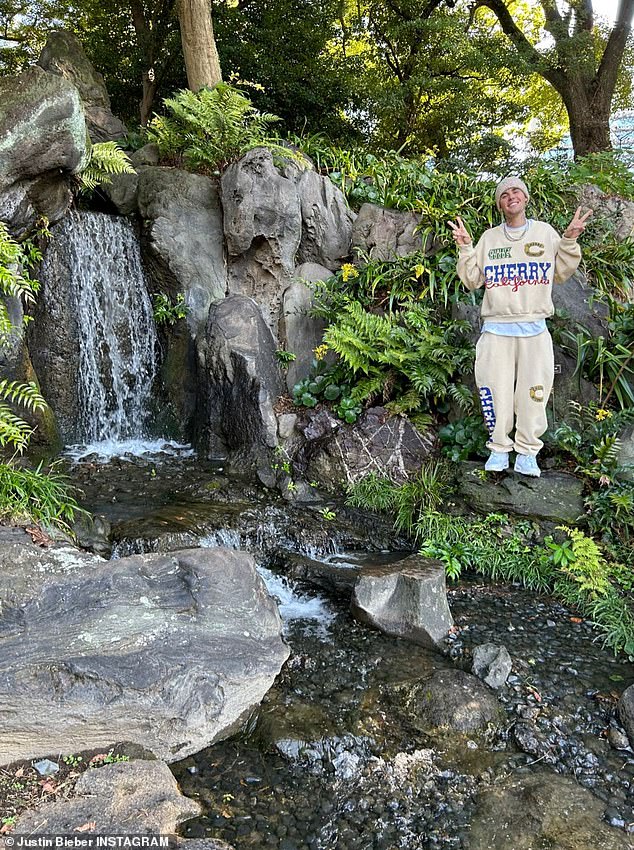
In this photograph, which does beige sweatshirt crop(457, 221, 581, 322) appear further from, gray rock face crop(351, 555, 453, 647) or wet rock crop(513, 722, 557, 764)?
wet rock crop(513, 722, 557, 764)

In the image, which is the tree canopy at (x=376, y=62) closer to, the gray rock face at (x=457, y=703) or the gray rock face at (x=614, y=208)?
the gray rock face at (x=614, y=208)

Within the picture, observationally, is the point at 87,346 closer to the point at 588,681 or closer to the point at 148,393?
the point at 148,393

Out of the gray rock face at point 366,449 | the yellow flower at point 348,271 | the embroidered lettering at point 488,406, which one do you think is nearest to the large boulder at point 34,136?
the yellow flower at point 348,271

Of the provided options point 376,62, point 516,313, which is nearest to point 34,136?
point 516,313

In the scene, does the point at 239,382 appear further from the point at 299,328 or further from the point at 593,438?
the point at 593,438

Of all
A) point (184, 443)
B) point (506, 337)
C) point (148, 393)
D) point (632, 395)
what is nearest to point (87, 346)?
point (148, 393)

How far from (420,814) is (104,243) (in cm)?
704

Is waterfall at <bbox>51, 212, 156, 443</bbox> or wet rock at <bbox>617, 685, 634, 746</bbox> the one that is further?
waterfall at <bbox>51, 212, 156, 443</bbox>

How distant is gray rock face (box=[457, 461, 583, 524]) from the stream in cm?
79

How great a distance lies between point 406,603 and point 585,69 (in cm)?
1056

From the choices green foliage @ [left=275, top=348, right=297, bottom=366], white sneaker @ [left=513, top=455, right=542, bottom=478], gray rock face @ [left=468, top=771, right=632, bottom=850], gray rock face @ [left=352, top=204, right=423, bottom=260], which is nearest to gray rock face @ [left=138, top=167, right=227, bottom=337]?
green foliage @ [left=275, top=348, right=297, bottom=366]

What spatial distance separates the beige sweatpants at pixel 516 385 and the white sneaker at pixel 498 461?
0.16 feet

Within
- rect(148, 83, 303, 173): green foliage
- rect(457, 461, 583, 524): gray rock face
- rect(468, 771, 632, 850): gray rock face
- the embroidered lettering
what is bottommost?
rect(468, 771, 632, 850): gray rock face

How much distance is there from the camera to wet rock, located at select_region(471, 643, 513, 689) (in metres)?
3.82
